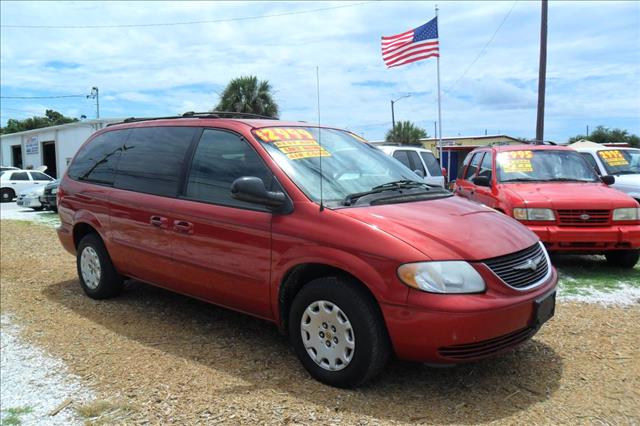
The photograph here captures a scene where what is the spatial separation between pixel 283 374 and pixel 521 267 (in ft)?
5.58

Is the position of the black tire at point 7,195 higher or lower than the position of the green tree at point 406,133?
lower

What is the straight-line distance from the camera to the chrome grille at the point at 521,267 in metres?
3.22

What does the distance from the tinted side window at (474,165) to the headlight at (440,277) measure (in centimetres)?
553

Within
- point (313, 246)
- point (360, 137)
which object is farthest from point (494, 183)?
point (313, 246)

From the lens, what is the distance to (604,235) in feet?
20.4

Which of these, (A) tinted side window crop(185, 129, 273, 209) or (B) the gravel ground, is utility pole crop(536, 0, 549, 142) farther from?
(B) the gravel ground

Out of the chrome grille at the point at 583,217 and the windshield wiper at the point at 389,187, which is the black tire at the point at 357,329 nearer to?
the windshield wiper at the point at 389,187

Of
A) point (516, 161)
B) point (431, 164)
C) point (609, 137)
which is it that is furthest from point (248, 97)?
point (609, 137)

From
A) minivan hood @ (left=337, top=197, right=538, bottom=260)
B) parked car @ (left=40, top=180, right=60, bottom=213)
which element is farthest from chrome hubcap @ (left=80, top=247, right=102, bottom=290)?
parked car @ (left=40, top=180, right=60, bottom=213)

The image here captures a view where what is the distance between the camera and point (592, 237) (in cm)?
624

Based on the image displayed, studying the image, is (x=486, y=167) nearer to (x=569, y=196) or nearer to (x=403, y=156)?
(x=569, y=196)

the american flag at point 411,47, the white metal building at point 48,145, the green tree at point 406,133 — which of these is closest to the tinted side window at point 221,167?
the american flag at point 411,47

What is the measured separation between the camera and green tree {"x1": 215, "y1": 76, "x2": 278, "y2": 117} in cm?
2797

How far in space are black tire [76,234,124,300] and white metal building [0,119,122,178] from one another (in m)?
25.0
